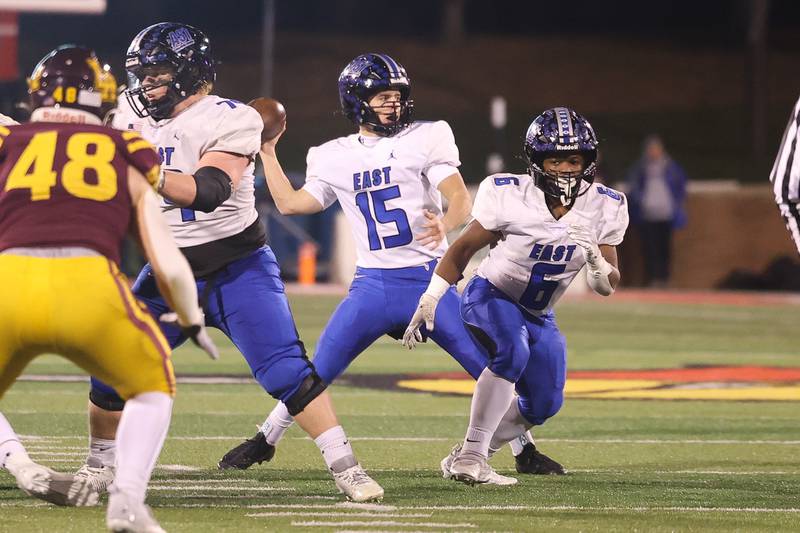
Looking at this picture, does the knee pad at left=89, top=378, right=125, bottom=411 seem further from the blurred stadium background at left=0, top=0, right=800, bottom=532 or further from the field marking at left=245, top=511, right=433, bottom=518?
the field marking at left=245, top=511, right=433, bottom=518

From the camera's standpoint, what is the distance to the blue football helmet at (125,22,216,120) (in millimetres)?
5891

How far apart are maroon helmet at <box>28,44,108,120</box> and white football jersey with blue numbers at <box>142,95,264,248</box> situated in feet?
2.83

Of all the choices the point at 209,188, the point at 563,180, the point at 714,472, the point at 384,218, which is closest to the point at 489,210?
the point at 563,180

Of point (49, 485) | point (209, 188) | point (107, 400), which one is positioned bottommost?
point (49, 485)

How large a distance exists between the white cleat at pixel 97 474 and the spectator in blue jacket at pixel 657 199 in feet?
44.0

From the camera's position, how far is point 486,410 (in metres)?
6.25

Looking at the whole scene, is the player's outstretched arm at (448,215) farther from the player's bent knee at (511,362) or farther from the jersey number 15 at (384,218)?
the player's bent knee at (511,362)

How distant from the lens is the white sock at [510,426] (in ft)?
21.2

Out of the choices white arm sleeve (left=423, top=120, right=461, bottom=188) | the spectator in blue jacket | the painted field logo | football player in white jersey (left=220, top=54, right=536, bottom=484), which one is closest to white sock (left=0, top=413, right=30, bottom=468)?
football player in white jersey (left=220, top=54, right=536, bottom=484)

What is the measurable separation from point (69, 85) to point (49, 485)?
1376 mm

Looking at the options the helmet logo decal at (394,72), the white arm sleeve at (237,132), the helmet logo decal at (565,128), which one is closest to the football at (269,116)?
the helmet logo decal at (394,72)

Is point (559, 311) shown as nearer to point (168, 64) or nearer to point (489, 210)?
point (489, 210)

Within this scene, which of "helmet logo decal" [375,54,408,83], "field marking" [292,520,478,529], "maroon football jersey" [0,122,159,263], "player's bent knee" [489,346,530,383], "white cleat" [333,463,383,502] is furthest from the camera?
"helmet logo decal" [375,54,408,83]

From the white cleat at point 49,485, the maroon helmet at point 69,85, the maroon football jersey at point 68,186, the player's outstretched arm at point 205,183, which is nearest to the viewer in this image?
the maroon football jersey at point 68,186
